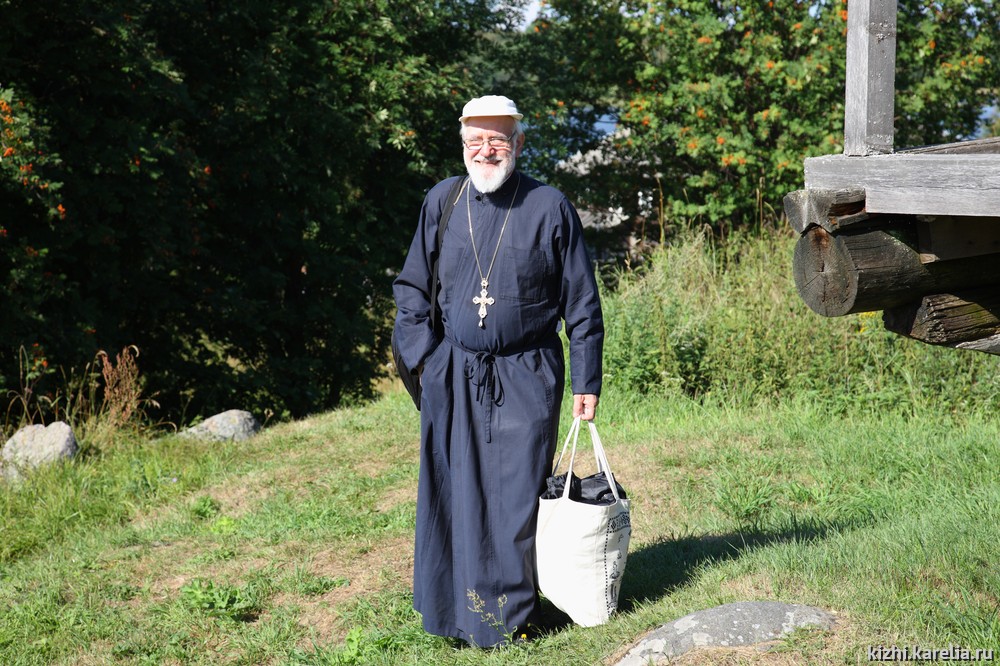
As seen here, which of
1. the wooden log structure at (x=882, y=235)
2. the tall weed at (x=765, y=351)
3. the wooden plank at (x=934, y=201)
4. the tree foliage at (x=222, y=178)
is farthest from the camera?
the tree foliage at (x=222, y=178)

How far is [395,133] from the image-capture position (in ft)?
40.8

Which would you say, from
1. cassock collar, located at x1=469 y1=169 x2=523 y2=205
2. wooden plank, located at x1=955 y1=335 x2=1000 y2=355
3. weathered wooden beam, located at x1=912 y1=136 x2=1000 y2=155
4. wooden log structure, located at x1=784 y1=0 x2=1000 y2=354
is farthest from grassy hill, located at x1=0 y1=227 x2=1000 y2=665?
cassock collar, located at x1=469 y1=169 x2=523 y2=205

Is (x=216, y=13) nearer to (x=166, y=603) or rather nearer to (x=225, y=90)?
(x=225, y=90)

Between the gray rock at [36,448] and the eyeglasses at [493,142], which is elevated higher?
the eyeglasses at [493,142]

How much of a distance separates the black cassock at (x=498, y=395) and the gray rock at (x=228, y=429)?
484cm

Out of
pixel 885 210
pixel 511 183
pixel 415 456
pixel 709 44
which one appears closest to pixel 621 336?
pixel 415 456

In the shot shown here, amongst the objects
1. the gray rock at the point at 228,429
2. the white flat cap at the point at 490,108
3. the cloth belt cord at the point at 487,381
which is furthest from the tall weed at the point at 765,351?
the white flat cap at the point at 490,108

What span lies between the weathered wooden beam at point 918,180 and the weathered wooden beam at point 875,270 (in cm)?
14

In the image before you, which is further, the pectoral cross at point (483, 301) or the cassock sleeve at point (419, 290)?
the cassock sleeve at point (419, 290)

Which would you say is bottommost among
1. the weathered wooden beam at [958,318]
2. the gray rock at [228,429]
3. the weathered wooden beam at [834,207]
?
the gray rock at [228,429]

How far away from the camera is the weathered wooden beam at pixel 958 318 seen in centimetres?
344

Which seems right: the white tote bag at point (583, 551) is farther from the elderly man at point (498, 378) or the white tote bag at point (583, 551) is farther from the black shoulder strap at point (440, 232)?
the black shoulder strap at point (440, 232)

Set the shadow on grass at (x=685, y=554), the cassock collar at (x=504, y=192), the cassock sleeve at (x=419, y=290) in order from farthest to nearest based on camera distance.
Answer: the shadow on grass at (x=685, y=554)
the cassock sleeve at (x=419, y=290)
the cassock collar at (x=504, y=192)

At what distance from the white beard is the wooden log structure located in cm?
111
